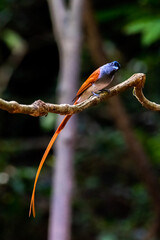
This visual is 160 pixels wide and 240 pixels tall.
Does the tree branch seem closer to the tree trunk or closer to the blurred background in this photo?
the tree trunk

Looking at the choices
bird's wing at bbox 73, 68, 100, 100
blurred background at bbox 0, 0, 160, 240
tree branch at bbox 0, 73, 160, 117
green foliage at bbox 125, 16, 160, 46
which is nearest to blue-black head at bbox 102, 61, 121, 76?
bird's wing at bbox 73, 68, 100, 100

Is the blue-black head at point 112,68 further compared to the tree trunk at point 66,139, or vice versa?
the tree trunk at point 66,139

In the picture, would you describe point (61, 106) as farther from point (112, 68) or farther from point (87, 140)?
point (87, 140)

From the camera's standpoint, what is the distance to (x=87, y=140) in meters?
6.07

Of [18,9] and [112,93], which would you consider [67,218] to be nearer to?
[112,93]

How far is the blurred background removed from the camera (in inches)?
198

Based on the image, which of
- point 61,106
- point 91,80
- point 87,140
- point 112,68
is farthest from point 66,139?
point 87,140

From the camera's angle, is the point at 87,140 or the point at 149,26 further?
the point at 87,140

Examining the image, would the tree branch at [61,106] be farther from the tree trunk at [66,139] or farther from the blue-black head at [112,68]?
the tree trunk at [66,139]

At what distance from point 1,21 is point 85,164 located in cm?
265

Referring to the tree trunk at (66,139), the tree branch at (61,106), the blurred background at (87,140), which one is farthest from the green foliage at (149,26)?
the tree branch at (61,106)

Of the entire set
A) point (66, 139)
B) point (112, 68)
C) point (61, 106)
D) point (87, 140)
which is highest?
point (87, 140)

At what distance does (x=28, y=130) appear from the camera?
7.03 metres

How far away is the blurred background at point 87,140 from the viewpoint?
5039 millimetres
